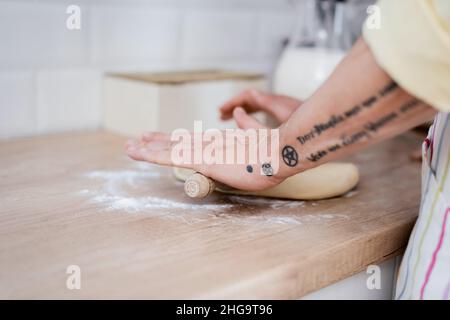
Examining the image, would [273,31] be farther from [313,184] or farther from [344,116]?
[344,116]

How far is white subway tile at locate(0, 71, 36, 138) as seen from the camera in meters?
0.91

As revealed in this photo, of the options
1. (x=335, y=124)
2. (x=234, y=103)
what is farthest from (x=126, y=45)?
(x=335, y=124)

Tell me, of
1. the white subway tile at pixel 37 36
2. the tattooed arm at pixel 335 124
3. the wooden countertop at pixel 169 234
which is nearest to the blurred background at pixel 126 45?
the white subway tile at pixel 37 36

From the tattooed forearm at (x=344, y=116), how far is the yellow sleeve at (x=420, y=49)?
0.02m

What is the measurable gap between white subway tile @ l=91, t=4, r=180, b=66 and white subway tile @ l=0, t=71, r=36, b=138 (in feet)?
0.45

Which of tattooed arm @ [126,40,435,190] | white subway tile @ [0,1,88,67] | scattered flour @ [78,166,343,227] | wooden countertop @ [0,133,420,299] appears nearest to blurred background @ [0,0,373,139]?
white subway tile @ [0,1,88,67]

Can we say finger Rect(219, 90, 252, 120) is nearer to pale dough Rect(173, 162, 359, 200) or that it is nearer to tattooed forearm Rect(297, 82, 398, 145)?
pale dough Rect(173, 162, 359, 200)

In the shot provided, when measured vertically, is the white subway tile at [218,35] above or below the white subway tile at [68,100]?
above

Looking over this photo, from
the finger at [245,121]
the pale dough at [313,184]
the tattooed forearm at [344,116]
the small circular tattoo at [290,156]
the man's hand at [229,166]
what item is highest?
the tattooed forearm at [344,116]

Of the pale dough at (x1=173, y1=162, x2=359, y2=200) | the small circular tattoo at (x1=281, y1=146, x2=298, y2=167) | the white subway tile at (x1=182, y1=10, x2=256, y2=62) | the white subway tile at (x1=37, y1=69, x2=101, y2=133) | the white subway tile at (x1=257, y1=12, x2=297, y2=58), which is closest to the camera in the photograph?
the small circular tattoo at (x1=281, y1=146, x2=298, y2=167)

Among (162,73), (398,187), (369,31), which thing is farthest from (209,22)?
(369,31)

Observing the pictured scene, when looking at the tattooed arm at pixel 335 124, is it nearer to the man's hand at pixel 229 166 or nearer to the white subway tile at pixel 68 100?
the man's hand at pixel 229 166

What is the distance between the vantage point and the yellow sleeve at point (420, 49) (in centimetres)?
44

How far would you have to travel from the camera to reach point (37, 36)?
0.92 meters
